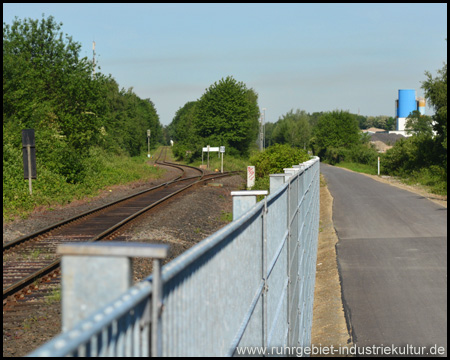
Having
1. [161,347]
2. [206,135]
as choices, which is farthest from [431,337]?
[206,135]

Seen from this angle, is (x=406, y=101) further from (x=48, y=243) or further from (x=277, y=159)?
(x=48, y=243)

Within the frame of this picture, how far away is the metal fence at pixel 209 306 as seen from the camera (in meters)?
1.07

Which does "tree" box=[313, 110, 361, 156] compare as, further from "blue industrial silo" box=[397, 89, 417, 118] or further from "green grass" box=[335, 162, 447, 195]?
"green grass" box=[335, 162, 447, 195]

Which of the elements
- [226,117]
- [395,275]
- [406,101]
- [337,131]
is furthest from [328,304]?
[406,101]

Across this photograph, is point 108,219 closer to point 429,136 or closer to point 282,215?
point 282,215

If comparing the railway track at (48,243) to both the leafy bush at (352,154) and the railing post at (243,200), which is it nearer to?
the railing post at (243,200)

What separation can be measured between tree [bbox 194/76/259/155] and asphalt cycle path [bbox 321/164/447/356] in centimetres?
4496

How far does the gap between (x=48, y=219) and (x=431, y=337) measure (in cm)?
1147

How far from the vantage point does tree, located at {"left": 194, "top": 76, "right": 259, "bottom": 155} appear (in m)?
69.2

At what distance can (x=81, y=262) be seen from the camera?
120cm

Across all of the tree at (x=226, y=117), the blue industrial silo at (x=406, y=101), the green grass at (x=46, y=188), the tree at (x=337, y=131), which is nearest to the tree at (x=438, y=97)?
the green grass at (x=46, y=188)

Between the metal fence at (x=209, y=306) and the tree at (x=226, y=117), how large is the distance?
214 feet

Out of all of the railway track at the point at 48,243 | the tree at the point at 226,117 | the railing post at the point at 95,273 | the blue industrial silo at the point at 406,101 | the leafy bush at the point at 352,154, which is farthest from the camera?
the blue industrial silo at the point at 406,101

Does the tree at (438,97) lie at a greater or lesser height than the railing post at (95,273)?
greater
